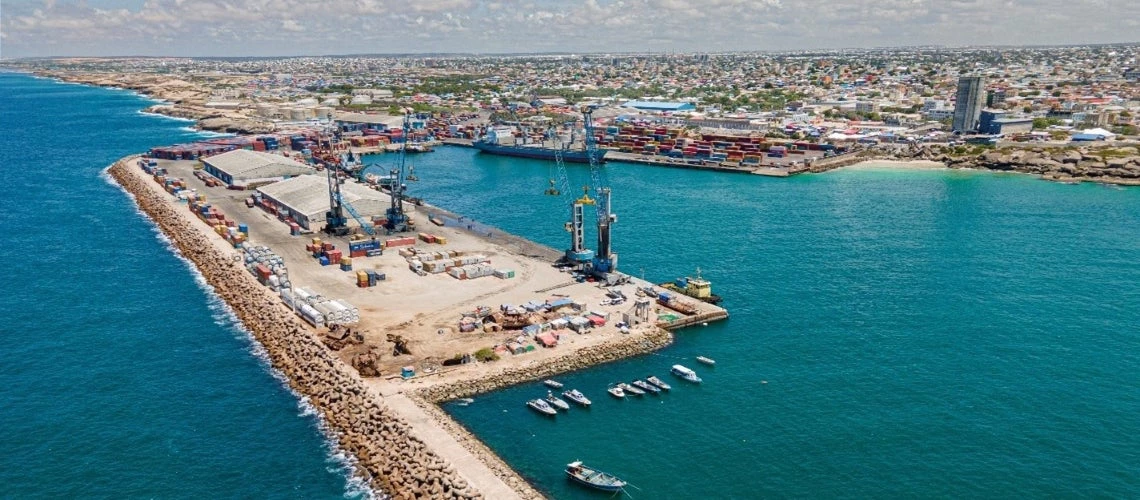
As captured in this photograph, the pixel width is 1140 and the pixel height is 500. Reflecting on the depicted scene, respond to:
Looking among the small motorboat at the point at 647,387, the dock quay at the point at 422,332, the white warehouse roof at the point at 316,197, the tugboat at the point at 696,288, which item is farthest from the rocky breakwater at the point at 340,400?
the tugboat at the point at 696,288

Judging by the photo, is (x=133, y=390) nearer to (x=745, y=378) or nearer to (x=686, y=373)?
(x=686, y=373)

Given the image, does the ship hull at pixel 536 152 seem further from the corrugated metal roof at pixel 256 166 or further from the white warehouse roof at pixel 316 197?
the white warehouse roof at pixel 316 197

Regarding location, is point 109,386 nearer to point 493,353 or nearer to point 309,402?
point 309,402

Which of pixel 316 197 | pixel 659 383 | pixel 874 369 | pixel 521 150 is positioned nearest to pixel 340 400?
pixel 659 383

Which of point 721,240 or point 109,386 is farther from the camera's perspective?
point 721,240

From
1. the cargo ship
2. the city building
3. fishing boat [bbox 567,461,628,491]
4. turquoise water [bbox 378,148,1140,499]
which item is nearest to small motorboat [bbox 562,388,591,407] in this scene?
turquoise water [bbox 378,148,1140,499]

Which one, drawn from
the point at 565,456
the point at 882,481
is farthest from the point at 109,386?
the point at 882,481
